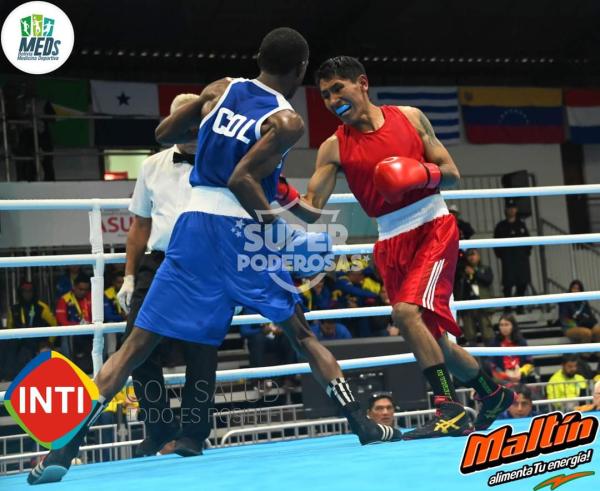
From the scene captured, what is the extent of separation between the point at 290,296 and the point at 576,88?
13556 mm

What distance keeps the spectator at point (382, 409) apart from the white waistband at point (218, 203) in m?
1.91

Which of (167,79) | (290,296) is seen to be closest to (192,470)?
(290,296)

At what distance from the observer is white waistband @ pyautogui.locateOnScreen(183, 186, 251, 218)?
9.91 feet

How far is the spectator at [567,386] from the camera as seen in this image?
6.84 metres

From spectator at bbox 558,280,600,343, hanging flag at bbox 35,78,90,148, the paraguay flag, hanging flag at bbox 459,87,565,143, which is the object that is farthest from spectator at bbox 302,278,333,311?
the paraguay flag

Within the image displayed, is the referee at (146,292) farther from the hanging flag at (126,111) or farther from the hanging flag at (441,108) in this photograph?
the hanging flag at (441,108)

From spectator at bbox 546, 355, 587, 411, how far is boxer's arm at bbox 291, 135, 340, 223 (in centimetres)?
377

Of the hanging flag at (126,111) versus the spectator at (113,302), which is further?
the hanging flag at (126,111)

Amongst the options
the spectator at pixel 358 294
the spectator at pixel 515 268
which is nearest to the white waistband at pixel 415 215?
the spectator at pixel 358 294

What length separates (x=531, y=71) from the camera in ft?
53.2

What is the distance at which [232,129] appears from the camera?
2.99m

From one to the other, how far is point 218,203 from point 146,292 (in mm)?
728

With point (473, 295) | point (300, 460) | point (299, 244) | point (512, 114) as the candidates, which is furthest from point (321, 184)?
point (512, 114)

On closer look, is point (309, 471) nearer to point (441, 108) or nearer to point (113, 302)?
point (113, 302)
